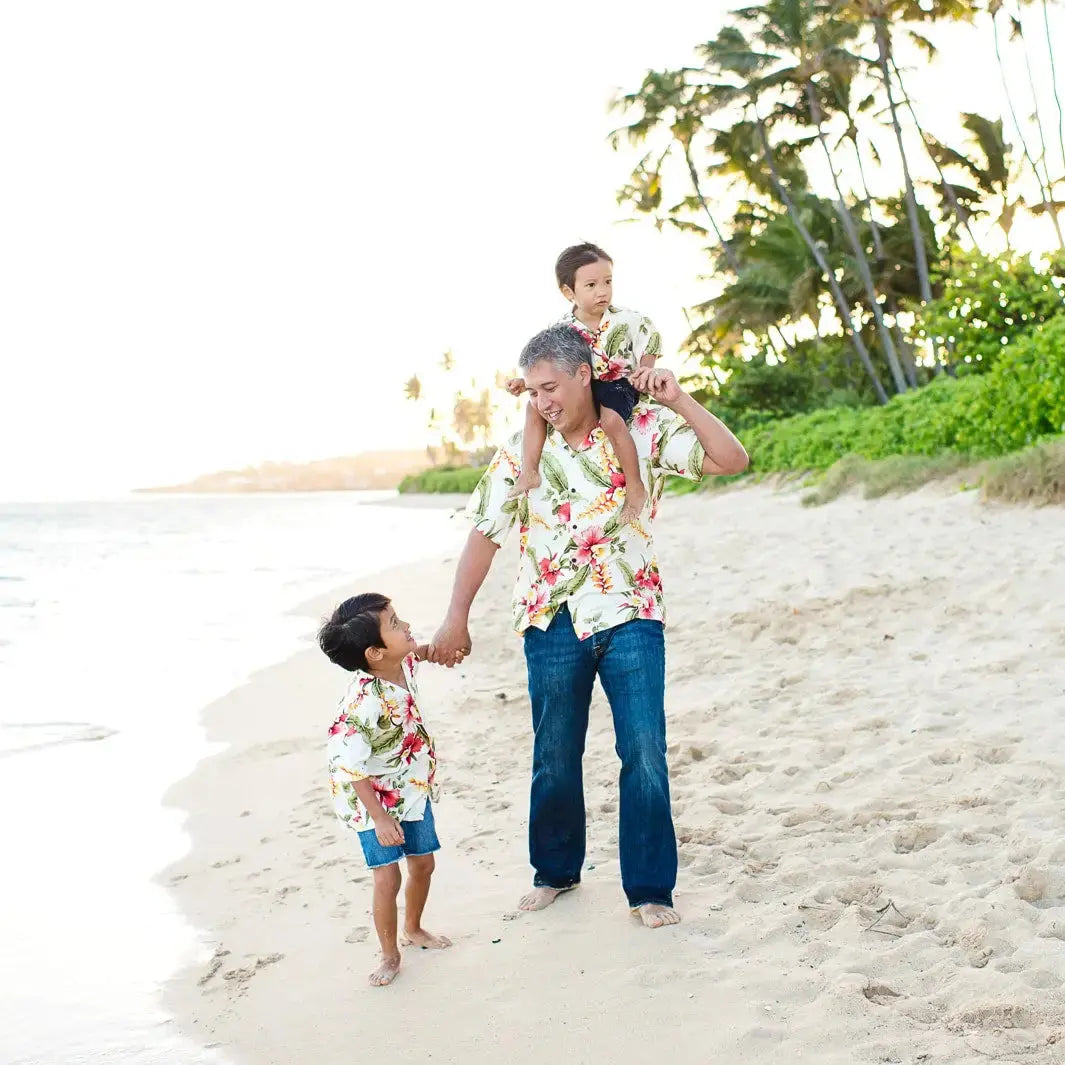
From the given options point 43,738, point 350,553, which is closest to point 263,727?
point 43,738

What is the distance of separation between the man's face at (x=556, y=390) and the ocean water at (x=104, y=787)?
196 centimetres

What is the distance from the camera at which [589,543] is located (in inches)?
129

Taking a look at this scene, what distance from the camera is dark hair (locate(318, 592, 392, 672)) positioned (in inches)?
120

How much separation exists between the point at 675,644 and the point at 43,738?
4.18m

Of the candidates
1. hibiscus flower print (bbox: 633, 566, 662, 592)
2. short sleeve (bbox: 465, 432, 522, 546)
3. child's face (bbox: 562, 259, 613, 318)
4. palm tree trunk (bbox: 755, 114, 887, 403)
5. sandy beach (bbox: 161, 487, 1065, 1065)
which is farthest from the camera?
palm tree trunk (bbox: 755, 114, 887, 403)

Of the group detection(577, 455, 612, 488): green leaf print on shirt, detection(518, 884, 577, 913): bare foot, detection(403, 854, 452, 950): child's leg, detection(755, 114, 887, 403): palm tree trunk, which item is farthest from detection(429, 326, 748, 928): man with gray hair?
detection(755, 114, 887, 403): palm tree trunk

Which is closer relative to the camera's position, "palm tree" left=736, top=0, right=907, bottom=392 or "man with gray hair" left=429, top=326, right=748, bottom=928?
"man with gray hair" left=429, top=326, right=748, bottom=928

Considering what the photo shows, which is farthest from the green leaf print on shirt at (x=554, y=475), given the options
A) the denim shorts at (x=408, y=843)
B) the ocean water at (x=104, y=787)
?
the ocean water at (x=104, y=787)

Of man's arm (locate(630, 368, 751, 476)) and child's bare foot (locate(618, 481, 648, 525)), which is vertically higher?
man's arm (locate(630, 368, 751, 476))

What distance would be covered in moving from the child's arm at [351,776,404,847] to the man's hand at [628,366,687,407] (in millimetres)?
1357

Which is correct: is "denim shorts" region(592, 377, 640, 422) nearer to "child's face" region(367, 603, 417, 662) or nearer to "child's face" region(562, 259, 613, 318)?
"child's face" region(562, 259, 613, 318)

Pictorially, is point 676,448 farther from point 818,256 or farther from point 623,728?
point 818,256

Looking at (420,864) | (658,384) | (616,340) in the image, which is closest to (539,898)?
(420,864)

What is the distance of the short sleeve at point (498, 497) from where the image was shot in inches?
133
